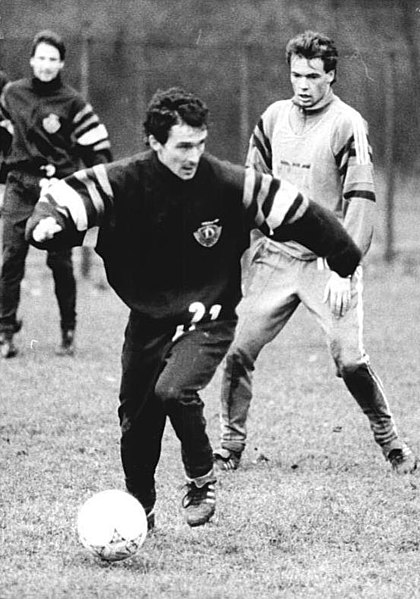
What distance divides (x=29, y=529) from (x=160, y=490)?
0.95m

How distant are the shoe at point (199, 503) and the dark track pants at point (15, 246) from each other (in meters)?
4.30

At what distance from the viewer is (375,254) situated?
15883mm

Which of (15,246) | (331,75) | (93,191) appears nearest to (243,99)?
A: (15,246)

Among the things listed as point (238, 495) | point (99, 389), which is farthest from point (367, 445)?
point (99, 389)

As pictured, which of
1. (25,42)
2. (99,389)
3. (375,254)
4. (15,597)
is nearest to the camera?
(15,597)

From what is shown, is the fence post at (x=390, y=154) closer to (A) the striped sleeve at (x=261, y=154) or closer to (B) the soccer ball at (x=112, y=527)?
(A) the striped sleeve at (x=261, y=154)

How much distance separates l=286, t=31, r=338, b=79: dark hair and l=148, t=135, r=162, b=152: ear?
160 cm

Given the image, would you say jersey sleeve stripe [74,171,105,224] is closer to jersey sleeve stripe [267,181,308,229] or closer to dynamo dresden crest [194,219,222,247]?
dynamo dresden crest [194,219,222,247]

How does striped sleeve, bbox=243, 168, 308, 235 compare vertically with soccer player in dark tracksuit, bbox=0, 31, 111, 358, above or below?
above

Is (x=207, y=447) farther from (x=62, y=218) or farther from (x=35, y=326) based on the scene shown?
(x=35, y=326)

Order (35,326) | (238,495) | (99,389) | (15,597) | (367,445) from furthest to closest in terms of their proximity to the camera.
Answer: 1. (35,326)
2. (99,389)
3. (367,445)
4. (238,495)
5. (15,597)

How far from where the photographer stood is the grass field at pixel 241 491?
15.8 ft

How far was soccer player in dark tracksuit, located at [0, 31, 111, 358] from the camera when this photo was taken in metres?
9.50

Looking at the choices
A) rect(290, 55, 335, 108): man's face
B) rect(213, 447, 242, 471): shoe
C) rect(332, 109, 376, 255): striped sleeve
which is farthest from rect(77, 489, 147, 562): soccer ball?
rect(290, 55, 335, 108): man's face
